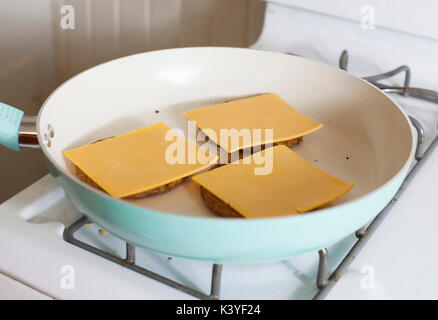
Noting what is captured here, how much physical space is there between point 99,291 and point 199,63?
0.37m

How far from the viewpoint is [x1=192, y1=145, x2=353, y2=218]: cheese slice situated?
1.78 ft

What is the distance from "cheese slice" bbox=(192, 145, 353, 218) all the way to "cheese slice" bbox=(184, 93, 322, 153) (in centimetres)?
6

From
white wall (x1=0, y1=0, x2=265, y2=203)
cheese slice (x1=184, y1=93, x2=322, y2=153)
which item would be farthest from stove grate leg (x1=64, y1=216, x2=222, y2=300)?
white wall (x1=0, y1=0, x2=265, y2=203)

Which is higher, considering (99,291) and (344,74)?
(344,74)

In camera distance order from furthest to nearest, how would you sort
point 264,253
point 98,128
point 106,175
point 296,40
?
point 296,40, point 98,128, point 106,175, point 264,253

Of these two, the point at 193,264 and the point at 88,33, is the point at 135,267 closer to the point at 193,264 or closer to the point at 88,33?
the point at 193,264

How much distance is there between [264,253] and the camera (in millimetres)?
438

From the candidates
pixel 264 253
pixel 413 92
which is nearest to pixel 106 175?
pixel 264 253

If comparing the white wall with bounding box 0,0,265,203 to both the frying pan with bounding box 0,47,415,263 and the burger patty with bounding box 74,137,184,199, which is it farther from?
the burger patty with bounding box 74,137,184,199

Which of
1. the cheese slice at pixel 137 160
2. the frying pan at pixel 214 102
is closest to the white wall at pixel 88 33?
the frying pan at pixel 214 102

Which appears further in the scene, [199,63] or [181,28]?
[181,28]

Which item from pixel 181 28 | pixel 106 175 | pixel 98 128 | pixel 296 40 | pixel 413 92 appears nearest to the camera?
pixel 106 175

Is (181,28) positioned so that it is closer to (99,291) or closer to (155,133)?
(155,133)

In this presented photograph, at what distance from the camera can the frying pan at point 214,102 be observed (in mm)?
427
